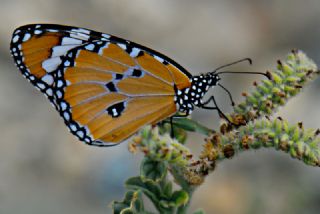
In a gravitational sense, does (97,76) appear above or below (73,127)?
above

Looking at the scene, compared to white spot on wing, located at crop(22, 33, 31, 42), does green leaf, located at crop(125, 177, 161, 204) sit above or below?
below

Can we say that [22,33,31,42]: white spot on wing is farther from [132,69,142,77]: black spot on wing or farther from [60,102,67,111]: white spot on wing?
[132,69,142,77]: black spot on wing

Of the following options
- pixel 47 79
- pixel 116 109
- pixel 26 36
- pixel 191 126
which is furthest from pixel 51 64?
pixel 191 126

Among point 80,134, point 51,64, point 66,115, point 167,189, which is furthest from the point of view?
point 51,64

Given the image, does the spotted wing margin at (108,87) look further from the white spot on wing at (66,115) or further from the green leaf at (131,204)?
the green leaf at (131,204)

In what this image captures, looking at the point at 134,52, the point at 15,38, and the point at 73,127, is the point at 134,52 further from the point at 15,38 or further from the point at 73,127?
the point at 15,38

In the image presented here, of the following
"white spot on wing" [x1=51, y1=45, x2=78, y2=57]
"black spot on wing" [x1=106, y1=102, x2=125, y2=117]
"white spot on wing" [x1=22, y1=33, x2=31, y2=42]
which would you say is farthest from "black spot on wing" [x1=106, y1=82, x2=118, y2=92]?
"white spot on wing" [x1=22, y1=33, x2=31, y2=42]

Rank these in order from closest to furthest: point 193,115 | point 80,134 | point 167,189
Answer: point 167,189 → point 80,134 → point 193,115

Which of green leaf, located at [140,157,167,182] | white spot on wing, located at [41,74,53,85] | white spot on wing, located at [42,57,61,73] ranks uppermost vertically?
white spot on wing, located at [42,57,61,73]
